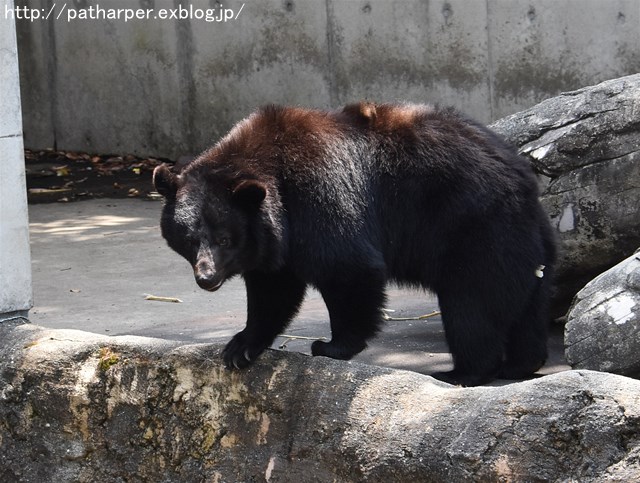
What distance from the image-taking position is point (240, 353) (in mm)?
4184

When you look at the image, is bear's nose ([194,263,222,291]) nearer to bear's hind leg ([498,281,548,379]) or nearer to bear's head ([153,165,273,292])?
bear's head ([153,165,273,292])

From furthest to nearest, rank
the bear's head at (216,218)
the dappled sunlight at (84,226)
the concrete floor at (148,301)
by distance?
the dappled sunlight at (84,226) < the concrete floor at (148,301) < the bear's head at (216,218)

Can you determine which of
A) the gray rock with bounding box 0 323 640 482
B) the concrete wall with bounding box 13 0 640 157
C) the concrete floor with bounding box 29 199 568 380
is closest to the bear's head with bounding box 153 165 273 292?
the gray rock with bounding box 0 323 640 482

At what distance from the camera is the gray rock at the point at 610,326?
4711 millimetres

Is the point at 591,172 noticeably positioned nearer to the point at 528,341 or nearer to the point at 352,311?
the point at 528,341

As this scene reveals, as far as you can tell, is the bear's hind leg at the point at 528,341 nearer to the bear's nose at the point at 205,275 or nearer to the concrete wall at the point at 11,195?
the bear's nose at the point at 205,275

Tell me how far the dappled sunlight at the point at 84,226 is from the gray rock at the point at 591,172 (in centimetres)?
447

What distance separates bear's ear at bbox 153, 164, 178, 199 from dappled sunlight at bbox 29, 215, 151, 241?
466 cm

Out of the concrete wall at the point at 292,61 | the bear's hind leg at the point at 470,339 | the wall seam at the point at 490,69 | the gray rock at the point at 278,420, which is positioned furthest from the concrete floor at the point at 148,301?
the wall seam at the point at 490,69

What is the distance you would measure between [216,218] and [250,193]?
173 millimetres

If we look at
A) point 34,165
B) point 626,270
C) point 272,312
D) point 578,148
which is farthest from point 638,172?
point 34,165

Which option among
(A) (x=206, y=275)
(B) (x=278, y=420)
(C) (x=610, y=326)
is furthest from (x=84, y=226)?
(B) (x=278, y=420)

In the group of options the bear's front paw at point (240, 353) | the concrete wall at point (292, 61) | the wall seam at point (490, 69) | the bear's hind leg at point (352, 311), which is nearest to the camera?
the bear's front paw at point (240, 353)

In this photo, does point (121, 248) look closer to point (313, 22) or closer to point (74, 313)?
point (74, 313)
